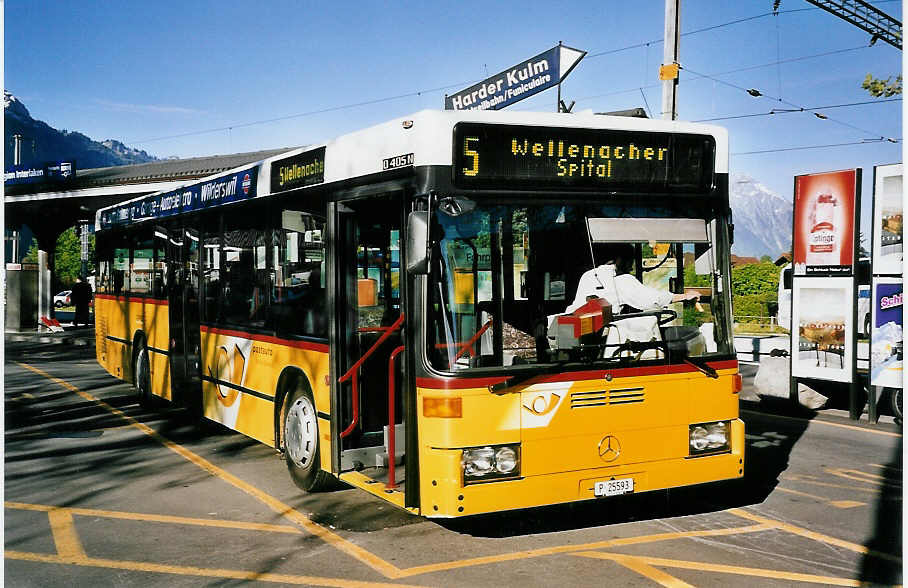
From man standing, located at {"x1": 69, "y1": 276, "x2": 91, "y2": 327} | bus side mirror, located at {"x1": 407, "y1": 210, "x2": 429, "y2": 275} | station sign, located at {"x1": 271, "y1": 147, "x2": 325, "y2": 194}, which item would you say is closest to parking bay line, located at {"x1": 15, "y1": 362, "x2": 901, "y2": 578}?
bus side mirror, located at {"x1": 407, "y1": 210, "x2": 429, "y2": 275}

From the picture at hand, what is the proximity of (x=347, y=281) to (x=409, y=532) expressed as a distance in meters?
2.09

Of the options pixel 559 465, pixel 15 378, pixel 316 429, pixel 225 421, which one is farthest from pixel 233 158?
pixel 559 465

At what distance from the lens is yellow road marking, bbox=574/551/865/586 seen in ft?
19.4

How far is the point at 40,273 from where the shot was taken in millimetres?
32656

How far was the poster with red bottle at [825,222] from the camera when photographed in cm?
1295

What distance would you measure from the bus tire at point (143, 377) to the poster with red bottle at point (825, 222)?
9.50m

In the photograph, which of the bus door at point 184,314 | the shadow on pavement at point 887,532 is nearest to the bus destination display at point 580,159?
the shadow on pavement at point 887,532

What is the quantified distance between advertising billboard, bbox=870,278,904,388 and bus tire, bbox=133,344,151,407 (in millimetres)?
10075

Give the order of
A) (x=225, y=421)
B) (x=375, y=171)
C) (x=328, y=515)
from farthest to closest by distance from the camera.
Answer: (x=225, y=421), (x=328, y=515), (x=375, y=171)

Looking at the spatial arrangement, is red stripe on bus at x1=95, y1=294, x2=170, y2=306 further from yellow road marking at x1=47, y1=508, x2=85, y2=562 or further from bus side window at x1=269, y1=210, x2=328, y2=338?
yellow road marking at x1=47, y1=508, x2=85, y2=562

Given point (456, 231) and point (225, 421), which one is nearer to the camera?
point (456, 231)

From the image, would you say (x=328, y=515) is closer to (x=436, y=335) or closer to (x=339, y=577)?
(x=339, y=577)

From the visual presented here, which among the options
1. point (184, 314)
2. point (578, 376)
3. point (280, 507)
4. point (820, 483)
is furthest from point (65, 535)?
point (820, 483)

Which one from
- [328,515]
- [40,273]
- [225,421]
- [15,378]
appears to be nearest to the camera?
[328,515]
